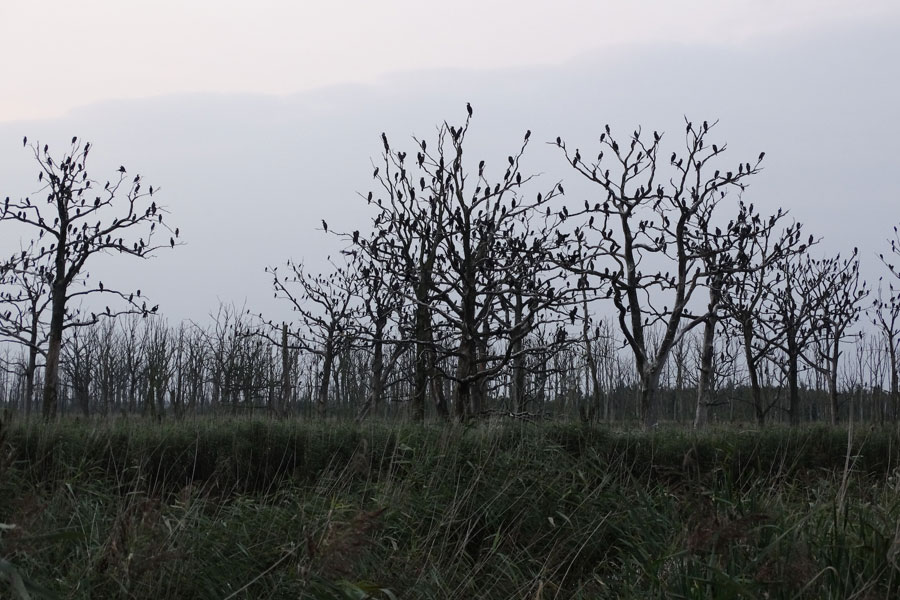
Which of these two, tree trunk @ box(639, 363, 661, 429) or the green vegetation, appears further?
tree trunk @ box(639, 363, 661, 429)

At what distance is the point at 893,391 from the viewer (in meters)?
16.5

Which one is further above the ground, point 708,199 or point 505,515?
point 708,199

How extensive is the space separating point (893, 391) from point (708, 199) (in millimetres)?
5442

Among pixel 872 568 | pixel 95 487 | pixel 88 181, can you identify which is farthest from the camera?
pixel 88 181

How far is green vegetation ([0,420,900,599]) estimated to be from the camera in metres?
3.35

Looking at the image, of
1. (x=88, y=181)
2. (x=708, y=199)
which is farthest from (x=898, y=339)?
(x=88, y=181)

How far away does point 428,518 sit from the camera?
5.49 meters

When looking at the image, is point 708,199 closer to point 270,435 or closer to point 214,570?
point 270,435

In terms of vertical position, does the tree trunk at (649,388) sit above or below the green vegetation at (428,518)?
above

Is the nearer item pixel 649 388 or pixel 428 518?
pixel 428 518

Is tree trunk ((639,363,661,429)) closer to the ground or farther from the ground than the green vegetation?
farther from the ground

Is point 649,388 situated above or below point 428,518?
above

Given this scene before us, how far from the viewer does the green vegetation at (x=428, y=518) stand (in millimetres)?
3350

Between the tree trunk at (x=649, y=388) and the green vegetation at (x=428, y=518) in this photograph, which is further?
the tree trunk at (x=649, y=388)
